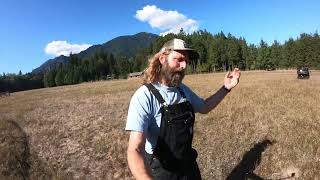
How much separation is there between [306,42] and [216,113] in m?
118

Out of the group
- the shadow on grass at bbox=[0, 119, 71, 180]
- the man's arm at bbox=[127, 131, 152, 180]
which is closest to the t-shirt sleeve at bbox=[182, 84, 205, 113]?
the man's arm at bbox=[127, 131, 152, 180]

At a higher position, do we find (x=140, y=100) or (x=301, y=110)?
(x=140, y=100)

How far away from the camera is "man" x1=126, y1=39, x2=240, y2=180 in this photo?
4523 mm

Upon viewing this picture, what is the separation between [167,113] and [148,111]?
23 cm

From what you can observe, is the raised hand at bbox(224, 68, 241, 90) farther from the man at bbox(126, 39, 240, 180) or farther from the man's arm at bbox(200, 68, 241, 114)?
the man at bbox(126, 39, 240, 180)

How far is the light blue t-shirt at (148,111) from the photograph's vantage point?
428 centimetres

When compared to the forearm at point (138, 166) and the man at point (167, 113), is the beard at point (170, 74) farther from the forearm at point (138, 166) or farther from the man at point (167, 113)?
the forearm at point (138, 166)

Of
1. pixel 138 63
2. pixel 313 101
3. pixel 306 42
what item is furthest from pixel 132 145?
pixel 138 63

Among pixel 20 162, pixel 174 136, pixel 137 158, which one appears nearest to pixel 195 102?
pixel 174 136

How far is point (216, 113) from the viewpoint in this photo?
54.3ft

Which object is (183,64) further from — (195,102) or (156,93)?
(195,102)

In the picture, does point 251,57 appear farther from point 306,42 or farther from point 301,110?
point 301,110

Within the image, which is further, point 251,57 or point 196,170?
point 251,57

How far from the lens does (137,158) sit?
13.3 ft
